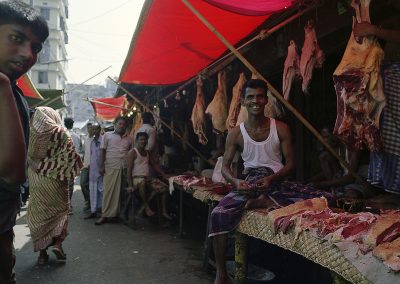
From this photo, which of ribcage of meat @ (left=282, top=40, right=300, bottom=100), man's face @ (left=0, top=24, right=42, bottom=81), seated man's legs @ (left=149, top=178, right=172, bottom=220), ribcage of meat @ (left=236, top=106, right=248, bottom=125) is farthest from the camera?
seated man's legs @ (left=149, top=178, right=172, bottom=220)

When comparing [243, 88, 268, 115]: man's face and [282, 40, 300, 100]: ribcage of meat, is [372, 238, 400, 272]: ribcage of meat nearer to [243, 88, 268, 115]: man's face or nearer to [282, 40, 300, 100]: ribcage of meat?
[243, 88, 268, 115]: man's face

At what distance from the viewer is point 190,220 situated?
8031 millimetres

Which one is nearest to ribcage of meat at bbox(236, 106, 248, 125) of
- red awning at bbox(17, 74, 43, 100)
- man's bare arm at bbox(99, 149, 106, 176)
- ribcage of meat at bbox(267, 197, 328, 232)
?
ribcage of meat at bbox(267, 197, 328, 232)

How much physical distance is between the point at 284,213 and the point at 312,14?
2.76 meters

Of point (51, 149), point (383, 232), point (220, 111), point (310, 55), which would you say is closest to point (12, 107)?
point (383, 232)

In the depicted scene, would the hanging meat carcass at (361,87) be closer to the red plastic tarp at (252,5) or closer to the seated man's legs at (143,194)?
the red plastic tarp at (252,5)

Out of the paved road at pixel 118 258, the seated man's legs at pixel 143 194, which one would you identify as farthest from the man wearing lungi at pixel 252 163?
the seated man's legs at pixel 143 194

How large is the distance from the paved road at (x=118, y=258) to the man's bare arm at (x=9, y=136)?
134 inches

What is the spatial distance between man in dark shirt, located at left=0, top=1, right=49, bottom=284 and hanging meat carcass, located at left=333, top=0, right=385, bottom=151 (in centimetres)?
213

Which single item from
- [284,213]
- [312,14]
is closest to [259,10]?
[312,14]

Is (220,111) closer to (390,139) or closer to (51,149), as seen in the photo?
(51,149)

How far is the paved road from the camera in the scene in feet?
14.9

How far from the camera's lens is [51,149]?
16.2ft

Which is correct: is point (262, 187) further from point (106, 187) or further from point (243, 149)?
point (106, 187)
